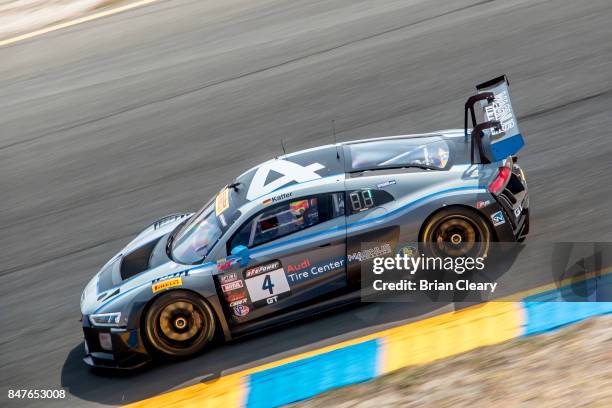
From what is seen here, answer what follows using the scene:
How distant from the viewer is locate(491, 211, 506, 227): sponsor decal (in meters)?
7.55

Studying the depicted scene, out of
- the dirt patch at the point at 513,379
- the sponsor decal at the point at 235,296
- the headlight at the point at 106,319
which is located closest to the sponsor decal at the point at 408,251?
the dirt patch at the point at 513,379

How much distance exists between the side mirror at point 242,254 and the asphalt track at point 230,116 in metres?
0.77

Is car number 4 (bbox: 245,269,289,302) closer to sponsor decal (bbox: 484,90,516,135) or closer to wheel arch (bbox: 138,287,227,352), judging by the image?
wheel arch (bbox: 138,287,227,352)

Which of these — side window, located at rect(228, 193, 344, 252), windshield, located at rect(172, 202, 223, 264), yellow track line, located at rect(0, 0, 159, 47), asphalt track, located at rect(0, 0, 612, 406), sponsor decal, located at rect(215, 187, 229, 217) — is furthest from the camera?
yellow track line, located at rect(0, 0, 159, 47)

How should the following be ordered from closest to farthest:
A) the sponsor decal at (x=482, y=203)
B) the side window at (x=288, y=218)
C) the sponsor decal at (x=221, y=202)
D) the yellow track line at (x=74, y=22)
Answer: the sponsor decal at (x=482, y=203) → the side window at (x=288, y=218) → the sponsor decal at (x=221, y=202) → the yellow track line at (x=74, y=22)

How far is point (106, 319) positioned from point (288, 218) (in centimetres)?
194

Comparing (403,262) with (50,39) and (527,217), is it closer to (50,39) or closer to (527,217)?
(527,217)

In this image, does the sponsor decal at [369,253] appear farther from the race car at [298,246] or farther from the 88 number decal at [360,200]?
the 88 number decal at [360,200]

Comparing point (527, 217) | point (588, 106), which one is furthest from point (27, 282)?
point (588, 106)

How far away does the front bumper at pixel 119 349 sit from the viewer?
764 cm

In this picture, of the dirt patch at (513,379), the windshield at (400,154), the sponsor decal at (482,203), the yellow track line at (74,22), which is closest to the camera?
the dirt patch at (513,379)

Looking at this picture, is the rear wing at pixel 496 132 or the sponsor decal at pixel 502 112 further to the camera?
the sponsor decal at pixel 502 112

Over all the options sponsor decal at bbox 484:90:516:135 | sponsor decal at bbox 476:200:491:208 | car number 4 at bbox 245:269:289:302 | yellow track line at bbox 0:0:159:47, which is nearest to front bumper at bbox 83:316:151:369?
car number 4 at bbox 245:269:289:302

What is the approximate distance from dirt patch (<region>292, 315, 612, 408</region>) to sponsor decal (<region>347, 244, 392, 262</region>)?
1.35m
